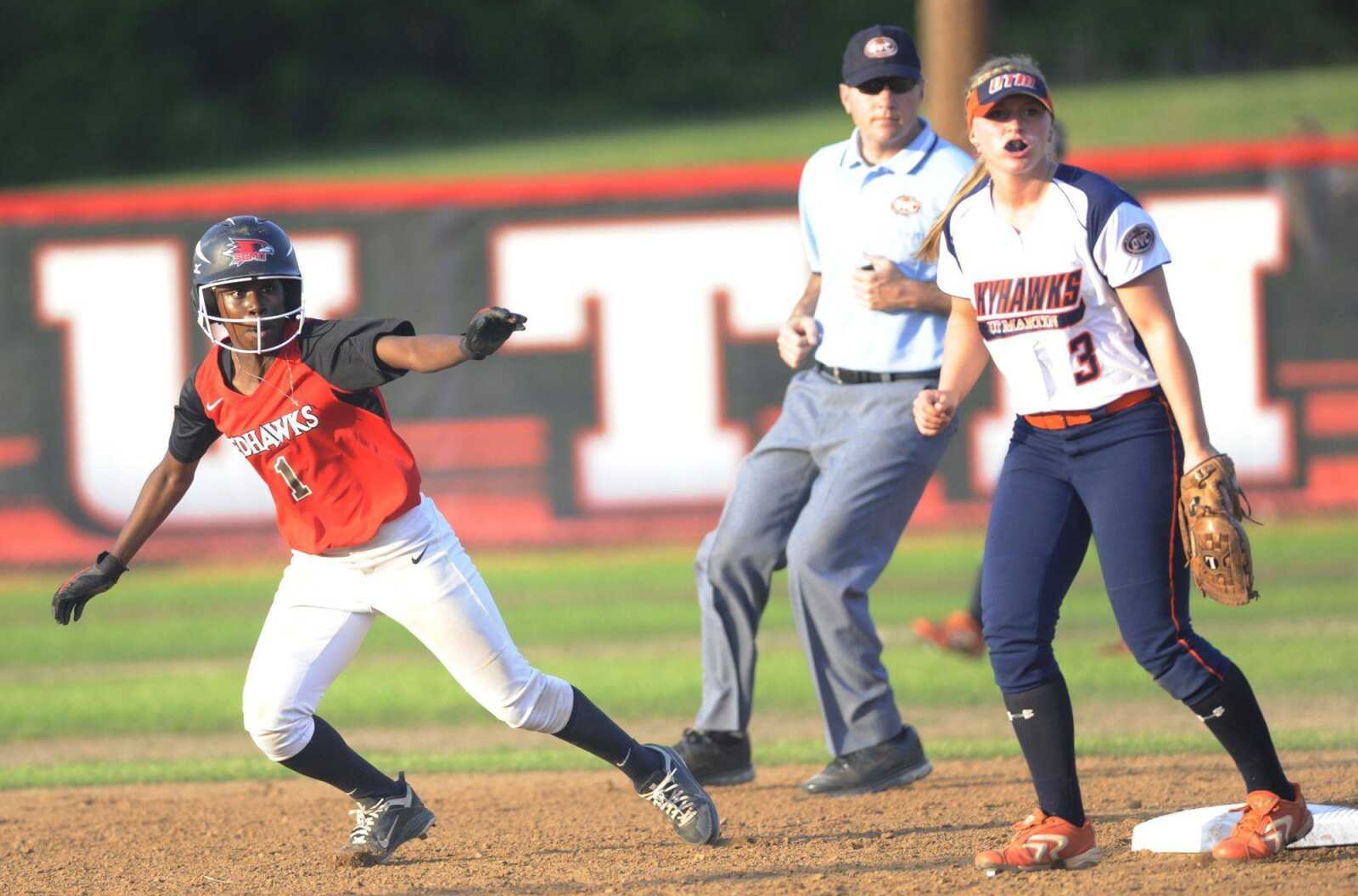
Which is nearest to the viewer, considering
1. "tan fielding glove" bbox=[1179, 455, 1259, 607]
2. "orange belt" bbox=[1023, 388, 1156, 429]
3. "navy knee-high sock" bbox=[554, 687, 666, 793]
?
"tan fielding glove" bbox=[1179, 455, 1259, 607]

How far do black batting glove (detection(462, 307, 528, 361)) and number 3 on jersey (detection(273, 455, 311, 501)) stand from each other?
739 mm

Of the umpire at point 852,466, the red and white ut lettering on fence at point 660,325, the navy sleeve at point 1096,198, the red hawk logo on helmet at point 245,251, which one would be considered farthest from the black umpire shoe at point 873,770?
the red and white ut lettering on fence at point 660,325

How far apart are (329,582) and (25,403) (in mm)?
8262

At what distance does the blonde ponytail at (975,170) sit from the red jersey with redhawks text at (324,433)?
1.54m

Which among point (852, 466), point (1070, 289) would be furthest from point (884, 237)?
point (1070, 289)

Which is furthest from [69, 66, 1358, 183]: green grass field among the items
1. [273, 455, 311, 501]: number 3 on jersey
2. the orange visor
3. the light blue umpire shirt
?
[273, 455, 311, 501]: number 3 on jersey

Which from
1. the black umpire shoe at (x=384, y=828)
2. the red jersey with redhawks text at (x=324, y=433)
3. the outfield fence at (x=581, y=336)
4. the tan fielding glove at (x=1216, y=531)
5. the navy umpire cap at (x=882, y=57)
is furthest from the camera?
the outfield fence at (x=581, y=336)

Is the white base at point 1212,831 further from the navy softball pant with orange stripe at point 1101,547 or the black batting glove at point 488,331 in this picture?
the black batting glove at point 488,331

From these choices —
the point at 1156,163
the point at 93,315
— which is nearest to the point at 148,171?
the point at 93,315

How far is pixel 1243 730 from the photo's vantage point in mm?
4688

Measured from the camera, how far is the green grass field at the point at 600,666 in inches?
293

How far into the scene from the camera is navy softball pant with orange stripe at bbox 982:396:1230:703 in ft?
15.2

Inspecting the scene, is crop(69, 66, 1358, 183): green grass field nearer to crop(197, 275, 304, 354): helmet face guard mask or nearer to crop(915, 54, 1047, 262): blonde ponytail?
crop(915, 54, 1047, 262): blonde ponytail

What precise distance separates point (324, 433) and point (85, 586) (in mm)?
940
